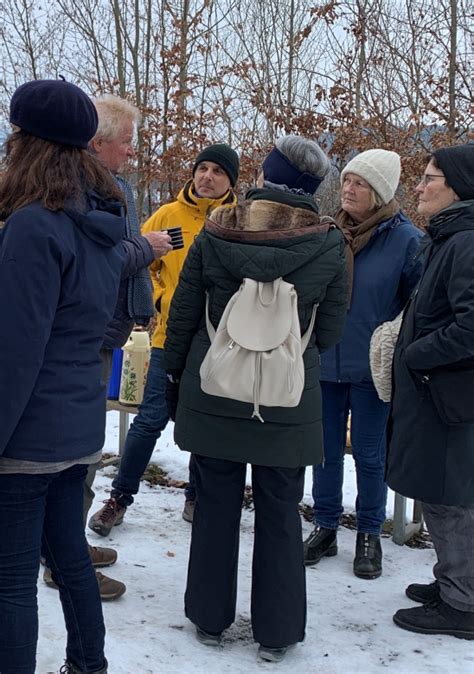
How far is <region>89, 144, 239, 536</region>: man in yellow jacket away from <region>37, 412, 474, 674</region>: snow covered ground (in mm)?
191

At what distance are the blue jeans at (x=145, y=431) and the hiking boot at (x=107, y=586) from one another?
739 mm

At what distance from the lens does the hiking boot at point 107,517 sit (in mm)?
3848

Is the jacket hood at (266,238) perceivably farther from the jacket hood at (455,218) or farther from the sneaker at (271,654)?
the sneaker at (271,654)

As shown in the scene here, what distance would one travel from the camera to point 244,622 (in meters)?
3.13

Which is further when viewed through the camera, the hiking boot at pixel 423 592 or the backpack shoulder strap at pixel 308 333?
the hiking boot at pixel 423 592

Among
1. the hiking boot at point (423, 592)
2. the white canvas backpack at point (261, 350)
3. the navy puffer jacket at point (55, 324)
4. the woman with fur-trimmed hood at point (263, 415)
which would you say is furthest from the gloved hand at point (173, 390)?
the hiking boot at point (423, 592)

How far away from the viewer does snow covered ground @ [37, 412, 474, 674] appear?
280 cm

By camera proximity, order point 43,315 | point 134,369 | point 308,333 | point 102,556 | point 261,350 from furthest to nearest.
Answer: point 134,369 < point 102,556 < point 308,333 < point 261,350 < point 43,315

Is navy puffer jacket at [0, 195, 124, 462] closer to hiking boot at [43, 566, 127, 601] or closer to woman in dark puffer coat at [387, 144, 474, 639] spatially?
hiking boot at [43, 566, 127, 601]

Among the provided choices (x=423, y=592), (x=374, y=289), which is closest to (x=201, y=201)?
(x=374, y=289)

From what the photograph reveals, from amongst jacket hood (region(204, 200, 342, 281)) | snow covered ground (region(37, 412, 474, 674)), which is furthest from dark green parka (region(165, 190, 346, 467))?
snow covered ground (region(37, 412, 474, 674))

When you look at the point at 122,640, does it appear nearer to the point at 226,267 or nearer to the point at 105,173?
the point at 226,267

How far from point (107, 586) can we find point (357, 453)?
4.46 feet

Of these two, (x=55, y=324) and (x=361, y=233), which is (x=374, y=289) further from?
(x=55, y=324)
